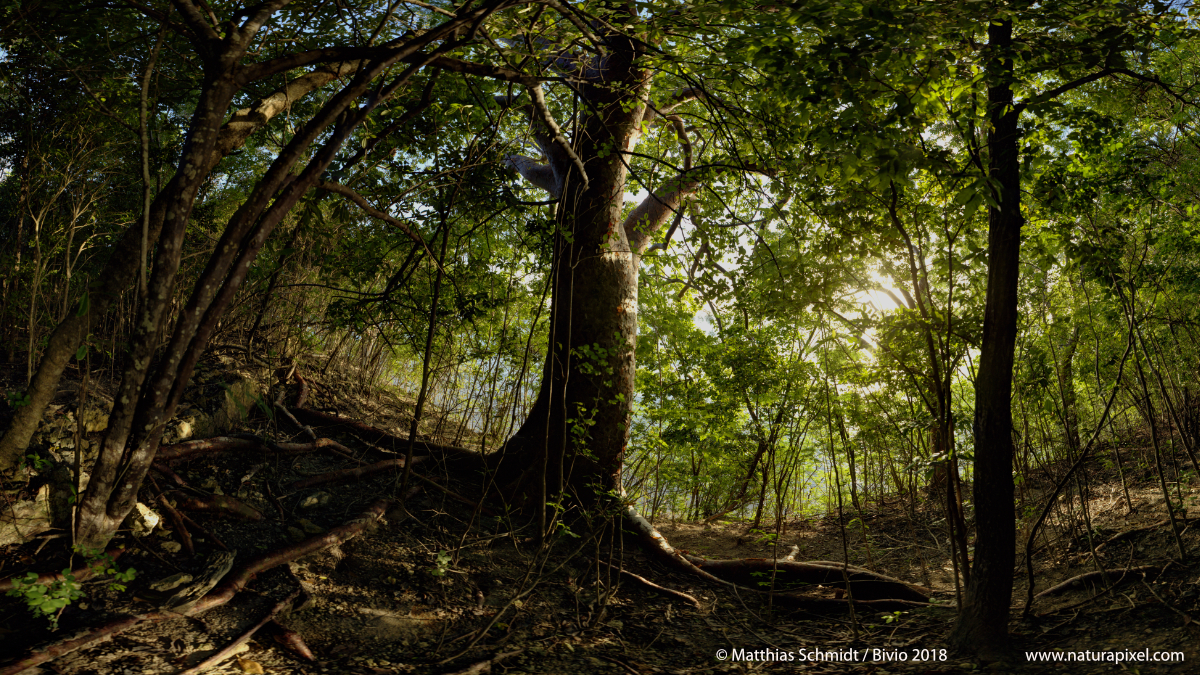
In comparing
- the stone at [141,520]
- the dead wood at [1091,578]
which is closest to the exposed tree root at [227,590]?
the stone at [141,520]

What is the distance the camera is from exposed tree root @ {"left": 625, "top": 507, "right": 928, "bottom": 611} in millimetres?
4215

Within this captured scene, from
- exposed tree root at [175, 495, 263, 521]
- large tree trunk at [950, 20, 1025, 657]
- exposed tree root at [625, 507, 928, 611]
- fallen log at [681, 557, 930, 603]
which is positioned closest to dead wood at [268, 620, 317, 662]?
exposed tree root at [175, 495, 263, 521]

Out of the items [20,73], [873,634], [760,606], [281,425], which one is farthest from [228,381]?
[873,634]

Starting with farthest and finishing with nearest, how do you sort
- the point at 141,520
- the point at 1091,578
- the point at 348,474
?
the point at 348,474 → the point at 1091,578 → the point at 141,520

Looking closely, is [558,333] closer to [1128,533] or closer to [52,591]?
[52,591]

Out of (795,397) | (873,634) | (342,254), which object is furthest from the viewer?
(795,397)

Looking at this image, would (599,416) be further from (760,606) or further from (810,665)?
(810,665)

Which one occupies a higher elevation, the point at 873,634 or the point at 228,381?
the point at 228,381

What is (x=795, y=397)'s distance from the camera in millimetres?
6383

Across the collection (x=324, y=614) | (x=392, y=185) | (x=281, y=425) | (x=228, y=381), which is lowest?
(x=324, y=614)

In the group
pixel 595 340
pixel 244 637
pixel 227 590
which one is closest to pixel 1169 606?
pixel 595 340

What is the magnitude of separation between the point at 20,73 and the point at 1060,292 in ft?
29.4

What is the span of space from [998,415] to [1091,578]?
162 cm

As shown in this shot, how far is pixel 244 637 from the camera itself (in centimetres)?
271
